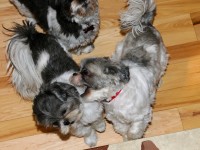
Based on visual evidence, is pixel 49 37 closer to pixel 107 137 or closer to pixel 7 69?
pixel 7 69

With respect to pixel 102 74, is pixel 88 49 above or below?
below

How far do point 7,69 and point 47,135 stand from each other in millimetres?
581

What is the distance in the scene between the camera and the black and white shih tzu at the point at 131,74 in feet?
7.57

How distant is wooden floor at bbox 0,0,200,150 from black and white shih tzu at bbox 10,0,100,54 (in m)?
0.26

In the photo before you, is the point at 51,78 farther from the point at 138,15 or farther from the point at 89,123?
the point at 138,15

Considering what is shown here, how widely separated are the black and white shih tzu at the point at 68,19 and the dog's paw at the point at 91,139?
0.62m

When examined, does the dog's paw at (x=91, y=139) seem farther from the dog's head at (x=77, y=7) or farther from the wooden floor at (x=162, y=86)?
the dog's head at (x=77, y=7)

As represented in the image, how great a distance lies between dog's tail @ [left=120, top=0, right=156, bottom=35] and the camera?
2.65 metres

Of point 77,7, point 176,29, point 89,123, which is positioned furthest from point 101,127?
point 176,29

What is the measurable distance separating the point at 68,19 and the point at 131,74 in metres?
0.59

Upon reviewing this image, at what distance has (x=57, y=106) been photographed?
232 centimetres

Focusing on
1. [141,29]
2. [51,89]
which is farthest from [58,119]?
[141,29]

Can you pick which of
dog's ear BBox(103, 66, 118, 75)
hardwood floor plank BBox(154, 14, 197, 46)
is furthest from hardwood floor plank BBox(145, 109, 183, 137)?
dog's ear BBox(103, 66, 118, 75)

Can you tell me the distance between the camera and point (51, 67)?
268cm
